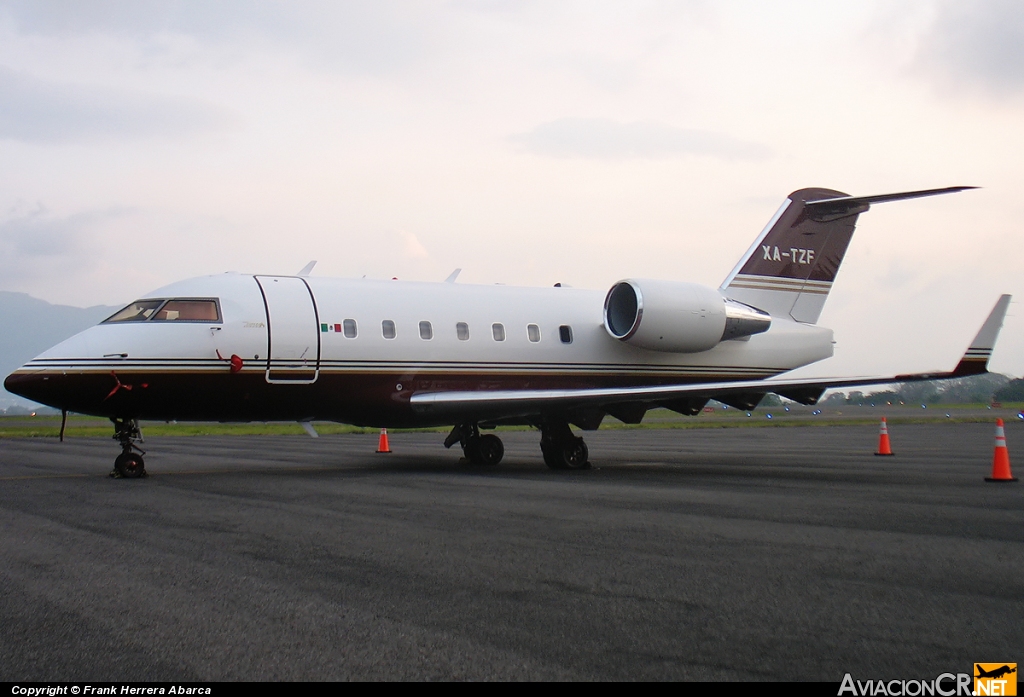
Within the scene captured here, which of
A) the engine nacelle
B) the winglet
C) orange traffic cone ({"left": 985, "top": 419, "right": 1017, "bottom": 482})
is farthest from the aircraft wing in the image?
the engine nacelle

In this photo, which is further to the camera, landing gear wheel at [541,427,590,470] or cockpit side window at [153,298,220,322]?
landing gear wheel at [541,427,590,470]

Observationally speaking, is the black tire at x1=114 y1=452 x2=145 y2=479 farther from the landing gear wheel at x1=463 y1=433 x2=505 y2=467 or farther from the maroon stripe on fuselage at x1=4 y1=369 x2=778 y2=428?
the landing gear wheel at x1=463 y1=433 x2=505 y2=467

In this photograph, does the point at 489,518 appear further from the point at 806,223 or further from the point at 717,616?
the point at 806,223

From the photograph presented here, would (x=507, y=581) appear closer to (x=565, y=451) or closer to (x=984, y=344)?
(x=565, y=451)

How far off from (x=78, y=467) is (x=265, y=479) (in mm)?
5331

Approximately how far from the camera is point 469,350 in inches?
715

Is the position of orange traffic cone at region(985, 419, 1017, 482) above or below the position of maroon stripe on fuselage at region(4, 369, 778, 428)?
below

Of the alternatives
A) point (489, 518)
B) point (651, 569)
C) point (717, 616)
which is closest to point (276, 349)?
point (489, 518)

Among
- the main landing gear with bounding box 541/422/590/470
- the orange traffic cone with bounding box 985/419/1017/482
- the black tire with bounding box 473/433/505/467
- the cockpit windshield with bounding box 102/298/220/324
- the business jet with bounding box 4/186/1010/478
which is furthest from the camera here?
the black tire with bounding box 473/433/505/467

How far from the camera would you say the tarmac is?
15.9 feet

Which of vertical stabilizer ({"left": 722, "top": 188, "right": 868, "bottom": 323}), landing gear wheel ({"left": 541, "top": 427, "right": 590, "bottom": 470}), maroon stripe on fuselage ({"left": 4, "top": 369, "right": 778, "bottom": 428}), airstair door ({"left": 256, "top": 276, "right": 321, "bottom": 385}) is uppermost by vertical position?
vertical stabilizer ({"left": 722, "top": 188, "right": 868, "bottom": 323})

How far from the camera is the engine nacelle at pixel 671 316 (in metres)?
19.0

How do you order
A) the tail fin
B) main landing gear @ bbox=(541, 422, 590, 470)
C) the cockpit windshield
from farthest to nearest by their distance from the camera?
1. the tail fin
2. main landing gear @ bbox=(541, 422, 590, 470)
3. the cockpit windshield

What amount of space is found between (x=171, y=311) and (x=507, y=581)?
10899 millimetres
